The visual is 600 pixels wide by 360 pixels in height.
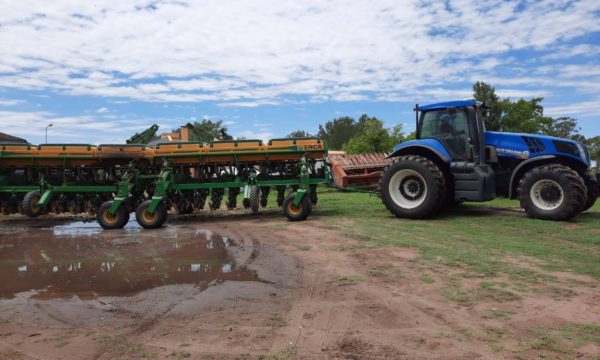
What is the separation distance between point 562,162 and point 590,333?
679 cm

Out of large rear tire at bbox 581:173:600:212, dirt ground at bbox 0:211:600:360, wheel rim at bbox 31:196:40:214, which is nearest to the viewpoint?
dirt ground at bbox 0:211:600:360

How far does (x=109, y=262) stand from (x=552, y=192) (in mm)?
8114

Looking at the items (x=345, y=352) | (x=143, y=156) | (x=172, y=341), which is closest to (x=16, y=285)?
(x=172, y=341)

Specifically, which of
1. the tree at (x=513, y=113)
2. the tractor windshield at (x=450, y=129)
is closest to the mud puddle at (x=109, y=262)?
the tractor windshield at (x=450, y=129)

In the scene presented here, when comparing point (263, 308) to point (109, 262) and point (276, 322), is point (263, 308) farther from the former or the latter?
point (109, 262)

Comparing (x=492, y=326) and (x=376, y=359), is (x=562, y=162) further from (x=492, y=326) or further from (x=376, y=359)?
(x=376, y=359)

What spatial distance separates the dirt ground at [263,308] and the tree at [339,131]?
69.9 m

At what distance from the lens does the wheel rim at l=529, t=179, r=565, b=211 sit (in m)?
8.96

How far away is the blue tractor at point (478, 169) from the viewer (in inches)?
356

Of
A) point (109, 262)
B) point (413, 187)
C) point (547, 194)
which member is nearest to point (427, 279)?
point (109, 262)

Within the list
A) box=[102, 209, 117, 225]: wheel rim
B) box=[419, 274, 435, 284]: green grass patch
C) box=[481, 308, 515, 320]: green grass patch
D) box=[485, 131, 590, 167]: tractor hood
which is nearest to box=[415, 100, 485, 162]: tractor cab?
box=[485, 131, 590, 167]: tractor hood

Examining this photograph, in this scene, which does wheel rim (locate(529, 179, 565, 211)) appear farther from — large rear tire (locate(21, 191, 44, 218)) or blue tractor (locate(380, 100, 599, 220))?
large rear tire (locate(21, 191, 44, 218))

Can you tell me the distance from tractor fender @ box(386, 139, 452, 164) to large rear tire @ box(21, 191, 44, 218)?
30.9 ft

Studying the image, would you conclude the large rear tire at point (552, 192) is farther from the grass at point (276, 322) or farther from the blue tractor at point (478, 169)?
the grass at point (276, 322)
